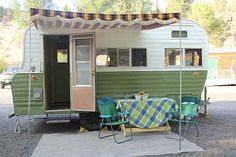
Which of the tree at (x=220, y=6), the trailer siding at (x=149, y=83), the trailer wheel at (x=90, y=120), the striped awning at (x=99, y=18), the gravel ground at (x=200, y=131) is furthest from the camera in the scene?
the tree at (x=220, y=6)

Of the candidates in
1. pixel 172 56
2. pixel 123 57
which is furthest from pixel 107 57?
pixel 172 56

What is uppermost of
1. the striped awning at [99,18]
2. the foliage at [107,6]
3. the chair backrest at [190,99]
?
the foliage at [107,6]

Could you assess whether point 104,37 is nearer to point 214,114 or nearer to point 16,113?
point 16,113

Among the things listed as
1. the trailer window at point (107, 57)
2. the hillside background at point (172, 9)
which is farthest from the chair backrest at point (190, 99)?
the hillside background at point (172, 9)

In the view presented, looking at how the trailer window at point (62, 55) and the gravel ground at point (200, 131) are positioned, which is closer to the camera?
the gravel ground at point (200, 131)

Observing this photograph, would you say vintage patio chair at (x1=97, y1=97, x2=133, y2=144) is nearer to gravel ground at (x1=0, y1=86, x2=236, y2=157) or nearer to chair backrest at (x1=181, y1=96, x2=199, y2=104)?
gravel ground at (x1=0, y1=86, x2=236, y2=157)

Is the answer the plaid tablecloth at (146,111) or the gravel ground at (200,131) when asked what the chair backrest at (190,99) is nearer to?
the gravel ground at (200,131)

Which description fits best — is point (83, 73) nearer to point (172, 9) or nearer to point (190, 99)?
point (190, 99)

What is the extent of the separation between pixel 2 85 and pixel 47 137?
16268mm

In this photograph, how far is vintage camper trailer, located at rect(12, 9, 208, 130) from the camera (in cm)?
777

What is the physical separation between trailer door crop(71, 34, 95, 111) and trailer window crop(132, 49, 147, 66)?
123 centimetres

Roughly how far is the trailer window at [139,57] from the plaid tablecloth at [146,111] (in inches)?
49.2

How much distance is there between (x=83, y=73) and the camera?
7.85 m

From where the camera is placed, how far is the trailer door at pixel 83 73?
7695 mm
